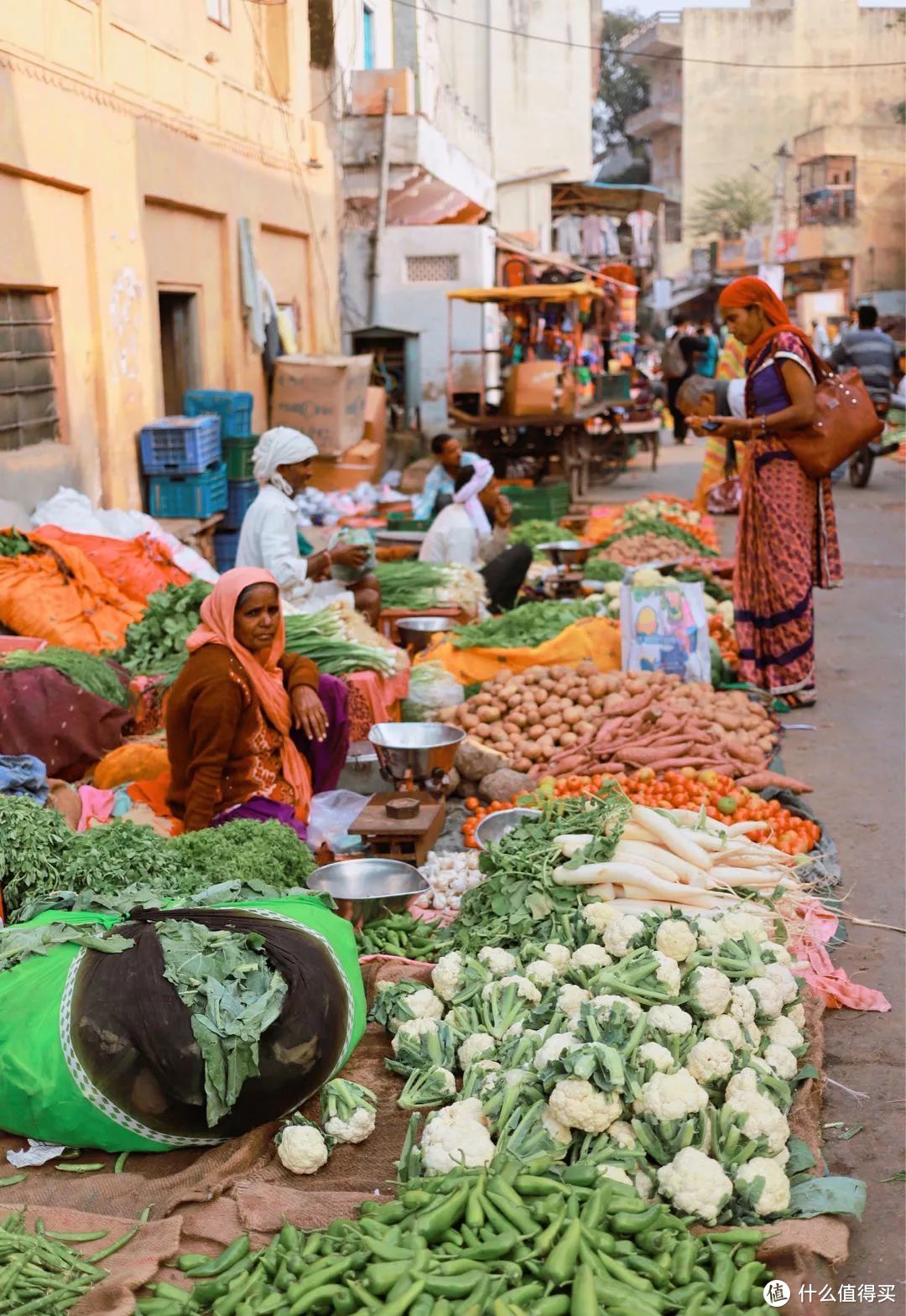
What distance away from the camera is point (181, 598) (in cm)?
650

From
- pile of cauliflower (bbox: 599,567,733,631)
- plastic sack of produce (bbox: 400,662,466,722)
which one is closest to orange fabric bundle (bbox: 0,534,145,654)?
plastic sack of produce (bbox: 400,662,466,722)

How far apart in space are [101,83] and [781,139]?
35741 millimetres

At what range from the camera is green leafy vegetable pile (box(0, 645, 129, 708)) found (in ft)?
18.5

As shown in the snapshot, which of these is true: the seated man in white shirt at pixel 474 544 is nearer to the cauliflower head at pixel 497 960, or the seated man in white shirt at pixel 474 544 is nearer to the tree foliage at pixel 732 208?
the cauliflower head at pixel 497 960

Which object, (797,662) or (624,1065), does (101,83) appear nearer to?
(797,662)

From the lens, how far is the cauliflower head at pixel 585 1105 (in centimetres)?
295

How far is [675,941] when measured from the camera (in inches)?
139

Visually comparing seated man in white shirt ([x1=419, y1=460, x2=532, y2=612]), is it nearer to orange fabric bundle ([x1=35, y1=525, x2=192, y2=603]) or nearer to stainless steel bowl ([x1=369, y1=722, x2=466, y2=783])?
orange fabric bundle ([x1=35, y1=525, x2=192, y2=603])

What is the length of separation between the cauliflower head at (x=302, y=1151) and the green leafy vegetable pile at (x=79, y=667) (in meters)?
2.95

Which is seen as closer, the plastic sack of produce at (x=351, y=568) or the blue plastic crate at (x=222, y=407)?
the plastic sack of produce at (x=351, y=568)

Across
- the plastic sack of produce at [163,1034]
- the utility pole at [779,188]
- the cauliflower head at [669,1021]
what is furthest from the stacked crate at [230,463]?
the utility pole at [779,188]

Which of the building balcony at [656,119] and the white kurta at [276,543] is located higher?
the building balcony at [656,119]

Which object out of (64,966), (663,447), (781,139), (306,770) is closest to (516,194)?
(663,447)

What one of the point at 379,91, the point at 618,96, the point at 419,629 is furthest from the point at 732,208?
the point at 419,629
